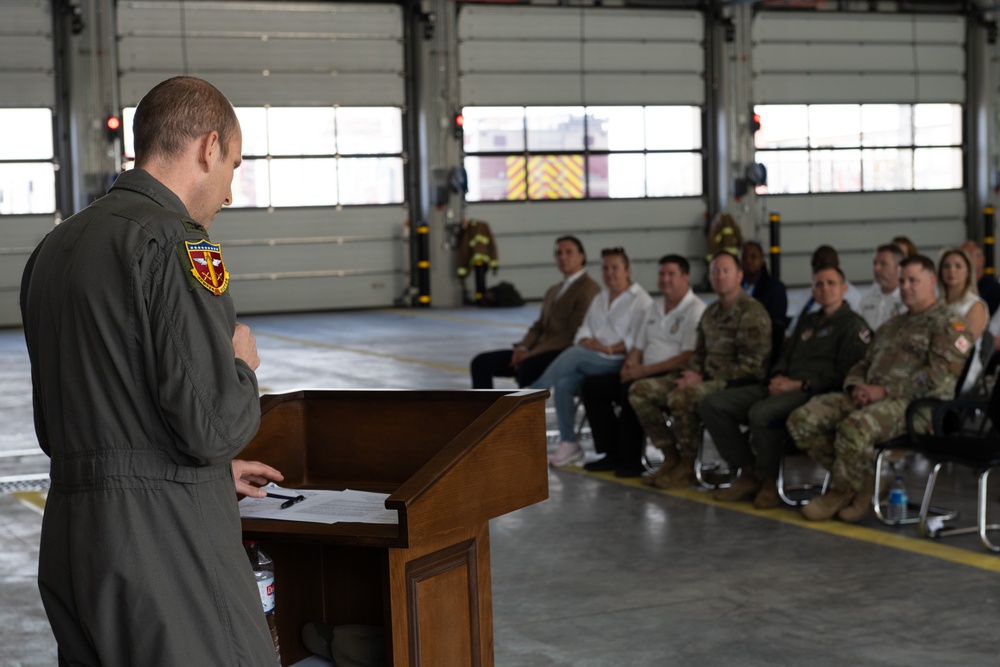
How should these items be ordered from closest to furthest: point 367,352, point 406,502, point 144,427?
point 144,427 → point 406,502 → point 367,352

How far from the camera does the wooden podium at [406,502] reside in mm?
2537

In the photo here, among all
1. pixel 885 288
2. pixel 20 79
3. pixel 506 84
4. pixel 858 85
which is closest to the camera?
pixel 885 288

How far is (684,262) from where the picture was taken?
295 inches

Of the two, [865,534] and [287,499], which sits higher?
[287,499]

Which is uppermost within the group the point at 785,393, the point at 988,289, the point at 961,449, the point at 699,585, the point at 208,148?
the point at 208,148

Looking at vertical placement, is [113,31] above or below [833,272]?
above

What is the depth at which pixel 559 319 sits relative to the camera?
8.48 meters

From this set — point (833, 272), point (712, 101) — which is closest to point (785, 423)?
point (833, 272)

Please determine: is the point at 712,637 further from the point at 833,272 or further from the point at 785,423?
the point at 833,272

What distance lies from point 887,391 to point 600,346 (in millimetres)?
2085

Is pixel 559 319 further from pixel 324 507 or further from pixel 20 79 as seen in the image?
pixel 20 79

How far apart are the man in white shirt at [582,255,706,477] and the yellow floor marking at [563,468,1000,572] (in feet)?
→ 1.46

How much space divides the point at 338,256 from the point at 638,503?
44.1 ft

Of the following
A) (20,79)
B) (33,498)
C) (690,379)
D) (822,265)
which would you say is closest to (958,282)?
(822,265)
